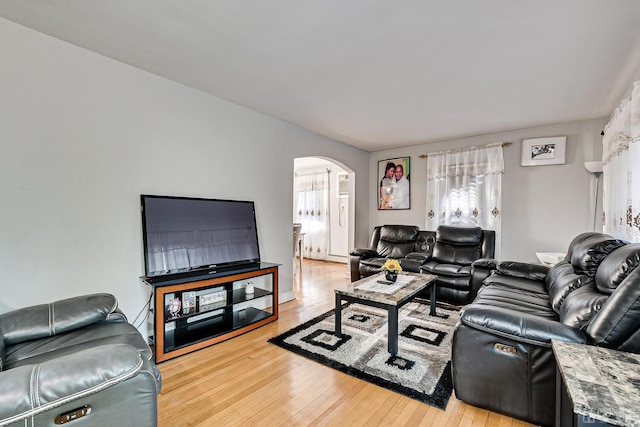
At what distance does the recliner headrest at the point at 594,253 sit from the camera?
2004 mm

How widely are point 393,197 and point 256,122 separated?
3039 millimetres

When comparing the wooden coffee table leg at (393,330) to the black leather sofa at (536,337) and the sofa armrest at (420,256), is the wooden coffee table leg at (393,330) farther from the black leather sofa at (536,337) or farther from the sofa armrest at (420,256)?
the sofa armrest at (420,256)

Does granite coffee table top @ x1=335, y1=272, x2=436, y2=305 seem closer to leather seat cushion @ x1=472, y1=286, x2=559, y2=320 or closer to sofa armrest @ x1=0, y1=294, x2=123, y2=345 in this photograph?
leather seat cushion @ x1=472, y1=286, x2=559, y2=320

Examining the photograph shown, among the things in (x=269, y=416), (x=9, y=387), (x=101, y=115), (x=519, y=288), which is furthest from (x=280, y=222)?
(x=9, y=387)

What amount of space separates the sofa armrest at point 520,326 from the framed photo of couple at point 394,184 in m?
3.65

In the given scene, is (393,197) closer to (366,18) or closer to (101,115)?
(366,18)

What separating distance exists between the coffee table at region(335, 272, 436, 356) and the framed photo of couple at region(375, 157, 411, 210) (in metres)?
2.38

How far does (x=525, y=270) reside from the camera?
3.02 meters

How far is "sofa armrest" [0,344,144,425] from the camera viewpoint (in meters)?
0.85

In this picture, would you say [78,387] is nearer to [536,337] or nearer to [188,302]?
[188,302]

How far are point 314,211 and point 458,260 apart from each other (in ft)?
13.1

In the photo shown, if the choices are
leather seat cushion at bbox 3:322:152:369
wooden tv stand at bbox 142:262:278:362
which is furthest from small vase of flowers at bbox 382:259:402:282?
leather seat cushion at bbox 3:322:152:369

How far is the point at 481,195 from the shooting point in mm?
4402

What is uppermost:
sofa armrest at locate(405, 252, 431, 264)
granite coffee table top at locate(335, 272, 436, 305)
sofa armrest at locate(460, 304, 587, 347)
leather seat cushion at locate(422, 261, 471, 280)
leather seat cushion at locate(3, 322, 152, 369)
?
sofa armrest at locate(460, 304, 587, 347)
